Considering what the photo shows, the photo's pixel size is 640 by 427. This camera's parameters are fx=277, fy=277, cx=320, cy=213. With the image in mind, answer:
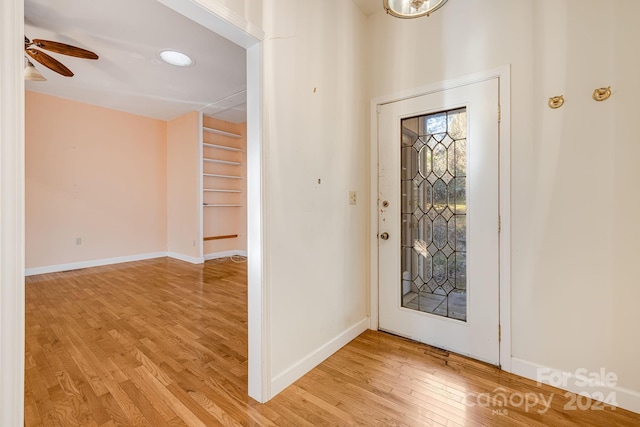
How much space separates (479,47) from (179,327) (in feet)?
11.5

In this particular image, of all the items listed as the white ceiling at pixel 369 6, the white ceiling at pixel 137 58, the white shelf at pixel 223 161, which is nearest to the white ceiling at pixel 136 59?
the white ceiling at pixel 137 58

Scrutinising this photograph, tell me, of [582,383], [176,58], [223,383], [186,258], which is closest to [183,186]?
[186,258]

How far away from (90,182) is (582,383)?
688 cm

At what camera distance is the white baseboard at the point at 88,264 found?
4523mm

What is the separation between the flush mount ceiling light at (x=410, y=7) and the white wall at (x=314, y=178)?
0.72 meters

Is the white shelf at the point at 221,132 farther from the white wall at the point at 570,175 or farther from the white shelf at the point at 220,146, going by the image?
the white wall at the point at 570,175

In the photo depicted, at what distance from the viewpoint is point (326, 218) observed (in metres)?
2.20

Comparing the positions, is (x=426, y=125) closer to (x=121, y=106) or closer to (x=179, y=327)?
(x=179, y=327)

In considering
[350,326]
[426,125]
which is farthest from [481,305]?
[426,125]

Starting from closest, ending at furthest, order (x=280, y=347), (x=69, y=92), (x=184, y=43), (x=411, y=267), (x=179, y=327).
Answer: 1. (x=280, y=347)
2. (x=411, y=267)
3. (x=179, y=327)
4. (x=184, y=43)
5. (x=69, y=92)

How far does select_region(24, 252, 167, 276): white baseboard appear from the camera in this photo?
14.8 feet

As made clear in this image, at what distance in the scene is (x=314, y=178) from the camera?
6.80 ft

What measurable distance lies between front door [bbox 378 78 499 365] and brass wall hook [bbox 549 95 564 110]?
300 millimetres

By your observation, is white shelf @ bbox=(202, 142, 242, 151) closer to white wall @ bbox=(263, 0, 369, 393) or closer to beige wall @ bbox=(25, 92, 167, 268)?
beige wall @ bbox=(25, 92, 167, 268)
